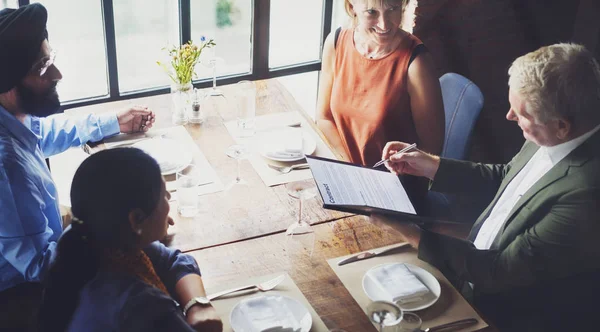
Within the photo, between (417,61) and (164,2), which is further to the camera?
(164,2)

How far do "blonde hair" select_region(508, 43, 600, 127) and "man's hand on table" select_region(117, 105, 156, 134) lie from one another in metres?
1.29

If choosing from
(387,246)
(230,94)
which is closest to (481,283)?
(387,246)

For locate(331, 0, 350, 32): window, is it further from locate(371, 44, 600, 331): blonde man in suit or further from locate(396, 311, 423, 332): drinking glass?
locate(396, 311, 423, 332): drinking glass

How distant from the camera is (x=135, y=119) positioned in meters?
2.40

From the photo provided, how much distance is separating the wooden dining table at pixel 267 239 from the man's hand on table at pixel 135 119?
26cm

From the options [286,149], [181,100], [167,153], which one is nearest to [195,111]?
[181,100]

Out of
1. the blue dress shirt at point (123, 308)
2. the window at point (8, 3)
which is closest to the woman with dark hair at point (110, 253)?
the blue dress shirt at point (123, 308)

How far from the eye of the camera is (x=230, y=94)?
2.75m

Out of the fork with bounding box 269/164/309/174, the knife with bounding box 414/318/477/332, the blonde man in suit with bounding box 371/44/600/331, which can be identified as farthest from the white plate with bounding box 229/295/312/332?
the fork with bounding box 269/164/309/174

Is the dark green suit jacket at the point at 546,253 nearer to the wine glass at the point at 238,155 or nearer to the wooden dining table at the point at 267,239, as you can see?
the wooden dining table at the point at 267,239

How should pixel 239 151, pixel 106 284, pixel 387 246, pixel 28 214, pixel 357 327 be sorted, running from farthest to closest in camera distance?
pixel 239 151
pixel 387 246
pixel 28 214
pixel 357 327
pixel 106 284

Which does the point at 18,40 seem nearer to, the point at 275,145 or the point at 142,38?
the point at 275,145

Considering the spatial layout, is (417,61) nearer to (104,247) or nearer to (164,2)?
(164,2)

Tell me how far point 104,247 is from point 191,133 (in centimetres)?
110
